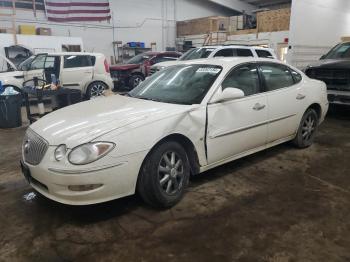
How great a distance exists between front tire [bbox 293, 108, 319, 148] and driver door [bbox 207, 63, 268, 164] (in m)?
0.88

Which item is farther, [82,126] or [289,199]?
[289,199]

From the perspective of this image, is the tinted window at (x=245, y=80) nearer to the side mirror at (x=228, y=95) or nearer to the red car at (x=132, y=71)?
the side mirror at (x=228, y=95)

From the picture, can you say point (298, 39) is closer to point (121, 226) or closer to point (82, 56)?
point (82, 56)

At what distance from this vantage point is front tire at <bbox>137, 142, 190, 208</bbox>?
261cm

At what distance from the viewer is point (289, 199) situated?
9.86 feet

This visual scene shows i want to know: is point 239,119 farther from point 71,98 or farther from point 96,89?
point 96,89

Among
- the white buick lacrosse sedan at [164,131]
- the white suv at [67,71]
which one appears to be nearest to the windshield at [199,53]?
the white suv at [67,71]

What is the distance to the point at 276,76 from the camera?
3930mm

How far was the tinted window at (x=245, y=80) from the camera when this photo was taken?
335 centimetres

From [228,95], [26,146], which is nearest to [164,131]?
[228,95]

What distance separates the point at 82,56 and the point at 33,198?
674cm

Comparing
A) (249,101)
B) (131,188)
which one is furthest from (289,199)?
(131,188)

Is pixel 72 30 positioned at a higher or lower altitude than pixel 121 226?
higher

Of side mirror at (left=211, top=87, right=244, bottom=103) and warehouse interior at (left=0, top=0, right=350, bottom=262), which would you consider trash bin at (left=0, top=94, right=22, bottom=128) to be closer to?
warehouse interior at (left=0, top=0, right=350, bottom=262)
